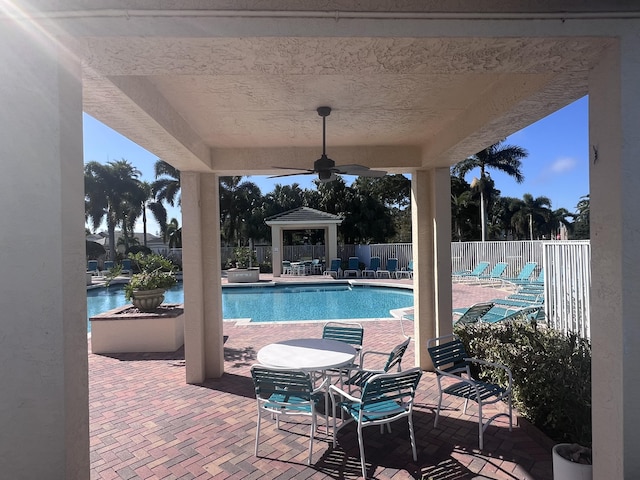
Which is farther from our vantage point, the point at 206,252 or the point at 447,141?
the point at 206,252

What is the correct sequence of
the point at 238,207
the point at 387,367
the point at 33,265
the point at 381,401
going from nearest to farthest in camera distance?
the point at 33,265, the point at 381,401, the point at 387,367, the point at 238,207

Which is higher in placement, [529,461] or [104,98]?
[104,98]

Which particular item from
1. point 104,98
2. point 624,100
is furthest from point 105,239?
point 624,100

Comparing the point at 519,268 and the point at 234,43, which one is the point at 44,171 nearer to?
the point at 234,43

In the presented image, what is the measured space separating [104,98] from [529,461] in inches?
180

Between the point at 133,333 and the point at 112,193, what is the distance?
2887 centimetres

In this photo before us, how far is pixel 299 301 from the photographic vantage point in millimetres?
13711

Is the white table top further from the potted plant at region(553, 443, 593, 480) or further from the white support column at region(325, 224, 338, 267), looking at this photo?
the white support column at region(325, 224, 338, 267)

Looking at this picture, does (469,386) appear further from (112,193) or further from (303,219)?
(112,193)

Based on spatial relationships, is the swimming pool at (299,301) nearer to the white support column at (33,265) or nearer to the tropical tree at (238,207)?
the white support column at (33,265)

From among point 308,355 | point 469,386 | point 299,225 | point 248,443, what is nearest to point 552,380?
point 469,386

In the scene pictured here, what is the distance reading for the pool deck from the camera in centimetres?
307

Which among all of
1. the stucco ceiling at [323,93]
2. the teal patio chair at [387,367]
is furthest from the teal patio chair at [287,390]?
the stucco ceiling at [323,93]

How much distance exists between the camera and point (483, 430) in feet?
11.5
